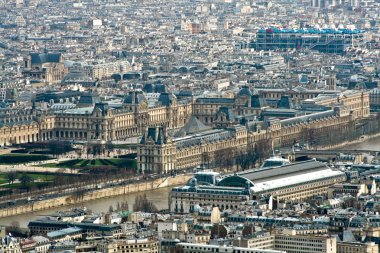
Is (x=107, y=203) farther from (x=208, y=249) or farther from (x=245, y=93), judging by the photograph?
(x=245, y=93)

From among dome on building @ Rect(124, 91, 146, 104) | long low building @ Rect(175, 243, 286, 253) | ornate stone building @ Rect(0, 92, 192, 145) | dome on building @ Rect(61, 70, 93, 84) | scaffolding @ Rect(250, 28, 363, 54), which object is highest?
long low building @ Rect(175, 243, 286, 253)

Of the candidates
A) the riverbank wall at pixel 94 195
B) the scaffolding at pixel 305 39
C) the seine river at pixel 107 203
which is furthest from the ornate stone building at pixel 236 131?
the scaffolding at pixel 305 39

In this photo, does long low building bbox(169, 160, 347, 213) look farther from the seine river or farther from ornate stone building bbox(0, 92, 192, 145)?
ornate stone building bbox(0, 92, 192, 145)

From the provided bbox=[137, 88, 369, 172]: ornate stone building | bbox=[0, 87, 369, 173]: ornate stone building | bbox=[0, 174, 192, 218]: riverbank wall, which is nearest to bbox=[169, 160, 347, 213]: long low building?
bbox=[0, 174, 192, 218]: riverbank wall

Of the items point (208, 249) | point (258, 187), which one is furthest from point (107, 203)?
point (208, 249)

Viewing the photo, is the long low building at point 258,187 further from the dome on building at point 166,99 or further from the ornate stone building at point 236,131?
the dome on building at point 166,99

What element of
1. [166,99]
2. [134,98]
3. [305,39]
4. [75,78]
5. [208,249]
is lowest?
[305,39]

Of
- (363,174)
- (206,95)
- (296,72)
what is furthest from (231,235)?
(296,72)
